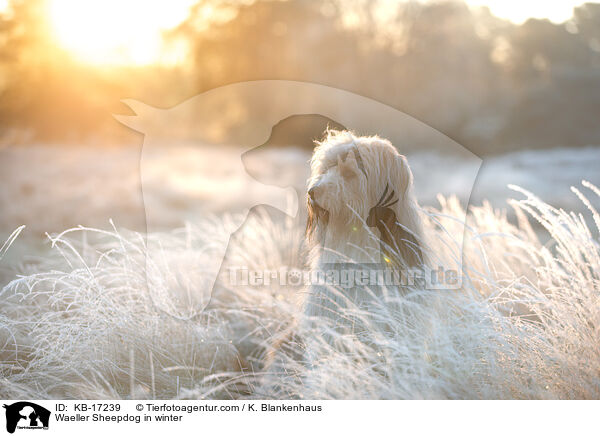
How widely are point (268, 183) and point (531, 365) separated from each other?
83.6 inches

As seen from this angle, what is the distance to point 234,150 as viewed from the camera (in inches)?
155

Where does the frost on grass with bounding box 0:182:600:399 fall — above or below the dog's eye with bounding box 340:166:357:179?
below

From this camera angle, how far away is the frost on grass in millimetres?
2441

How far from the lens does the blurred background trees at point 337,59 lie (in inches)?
151

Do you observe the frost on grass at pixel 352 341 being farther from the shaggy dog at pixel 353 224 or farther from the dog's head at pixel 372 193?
the dog's head at pixel 372 193

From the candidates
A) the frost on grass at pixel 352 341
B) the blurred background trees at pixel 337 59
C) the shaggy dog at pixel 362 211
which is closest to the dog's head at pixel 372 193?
the shaggy dog at pixel 362 211

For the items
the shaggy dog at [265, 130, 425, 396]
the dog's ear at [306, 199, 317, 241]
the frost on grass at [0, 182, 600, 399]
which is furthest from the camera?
the dog's ear at [306, 199, 317, 241]

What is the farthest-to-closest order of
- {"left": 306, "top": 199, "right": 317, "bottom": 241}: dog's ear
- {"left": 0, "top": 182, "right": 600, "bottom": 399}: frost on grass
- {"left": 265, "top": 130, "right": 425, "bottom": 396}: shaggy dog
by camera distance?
{"left": 306, "top": 199, "right": 317, "bottom": 241}: dog's ear < {"left": 265, "top": 130, "right": 425, "bottom": 396}: shaggy dog < {"left": 0, "top": 182, "right": 600, "bottom": 399}: frost on grass

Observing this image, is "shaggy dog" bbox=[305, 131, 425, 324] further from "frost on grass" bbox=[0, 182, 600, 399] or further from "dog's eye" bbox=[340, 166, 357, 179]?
"frost on grass" bbox=[0, 182, 600, 399]

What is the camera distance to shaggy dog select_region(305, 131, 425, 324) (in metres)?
2.64

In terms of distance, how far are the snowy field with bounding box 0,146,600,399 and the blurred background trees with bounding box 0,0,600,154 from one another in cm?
45
